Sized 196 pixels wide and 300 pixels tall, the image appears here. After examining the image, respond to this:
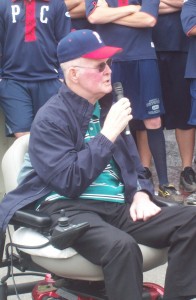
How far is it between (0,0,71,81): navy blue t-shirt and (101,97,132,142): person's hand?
6.16 feet

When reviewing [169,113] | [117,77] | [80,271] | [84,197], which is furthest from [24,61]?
[80,271]

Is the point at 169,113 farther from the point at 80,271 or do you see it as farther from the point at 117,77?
the point at 80,271

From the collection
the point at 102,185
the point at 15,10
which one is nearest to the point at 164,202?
the point at 102,185

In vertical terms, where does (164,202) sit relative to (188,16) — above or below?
below

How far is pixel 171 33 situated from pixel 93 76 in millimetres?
2230

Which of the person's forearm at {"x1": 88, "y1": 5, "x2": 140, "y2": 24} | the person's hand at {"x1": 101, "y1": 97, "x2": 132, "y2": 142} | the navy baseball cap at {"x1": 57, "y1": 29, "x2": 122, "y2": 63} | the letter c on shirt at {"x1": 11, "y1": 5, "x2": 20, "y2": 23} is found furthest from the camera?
the person's forearm at {"x1": 88, "y1": 5, "x2": 140, "y2": 24}

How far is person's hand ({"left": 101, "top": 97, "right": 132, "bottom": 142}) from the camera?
304 centimetres

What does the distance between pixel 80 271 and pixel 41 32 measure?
2.46 meters

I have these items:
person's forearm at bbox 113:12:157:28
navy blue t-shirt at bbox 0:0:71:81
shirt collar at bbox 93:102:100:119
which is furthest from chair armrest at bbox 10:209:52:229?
person's forearm at bbox 113:12:157:28

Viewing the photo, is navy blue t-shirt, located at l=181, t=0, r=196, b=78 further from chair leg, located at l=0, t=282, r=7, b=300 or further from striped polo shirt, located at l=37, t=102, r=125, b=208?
chair leg, located at l=0, t=282, r=7, b=300

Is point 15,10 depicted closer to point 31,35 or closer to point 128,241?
point 31,35

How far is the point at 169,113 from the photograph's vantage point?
5539 millimetres

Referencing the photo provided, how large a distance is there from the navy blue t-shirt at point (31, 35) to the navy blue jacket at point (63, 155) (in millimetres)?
1684

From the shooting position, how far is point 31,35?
15.7 feet
